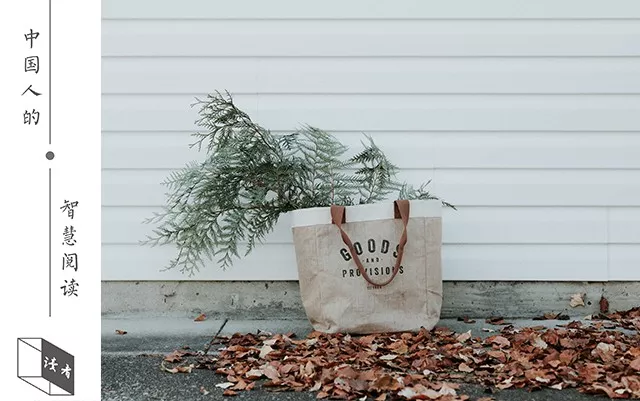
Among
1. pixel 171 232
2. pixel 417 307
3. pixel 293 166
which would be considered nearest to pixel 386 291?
pixel 417 307

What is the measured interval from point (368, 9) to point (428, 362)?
4.80ft

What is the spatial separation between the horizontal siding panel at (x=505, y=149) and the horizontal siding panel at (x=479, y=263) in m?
0.34

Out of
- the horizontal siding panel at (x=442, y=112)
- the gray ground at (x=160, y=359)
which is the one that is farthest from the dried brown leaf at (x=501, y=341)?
the horizontal siding panel at (x=442, y=112)

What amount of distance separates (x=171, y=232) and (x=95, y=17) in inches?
36.2

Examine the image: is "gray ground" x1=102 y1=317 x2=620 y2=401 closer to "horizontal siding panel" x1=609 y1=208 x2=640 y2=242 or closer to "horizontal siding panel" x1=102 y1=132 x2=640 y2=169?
"horizontal siding panel" x1=609 y1=208 x2=640 y2=242

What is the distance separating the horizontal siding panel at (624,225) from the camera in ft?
10.9

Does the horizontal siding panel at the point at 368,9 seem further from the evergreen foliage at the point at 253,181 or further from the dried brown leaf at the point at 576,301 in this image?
the dried brown leaf at the point at 576,301

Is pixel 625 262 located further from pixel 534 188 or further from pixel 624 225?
pixel 534 188

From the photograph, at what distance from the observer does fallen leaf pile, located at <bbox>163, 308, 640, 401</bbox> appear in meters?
2.39

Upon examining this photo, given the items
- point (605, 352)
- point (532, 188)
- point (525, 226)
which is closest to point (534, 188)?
point (532, 188)

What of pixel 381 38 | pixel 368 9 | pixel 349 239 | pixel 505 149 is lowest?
pixel 349 239

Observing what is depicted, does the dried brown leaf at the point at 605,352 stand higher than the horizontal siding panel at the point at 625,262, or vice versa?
the horizontal siding panel at the point at 625,262

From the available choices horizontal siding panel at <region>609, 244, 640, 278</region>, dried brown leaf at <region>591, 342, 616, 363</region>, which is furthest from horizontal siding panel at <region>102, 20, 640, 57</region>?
dried brown leaf at <region>591, 342, 616, 363</region>

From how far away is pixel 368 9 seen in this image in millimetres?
3289
